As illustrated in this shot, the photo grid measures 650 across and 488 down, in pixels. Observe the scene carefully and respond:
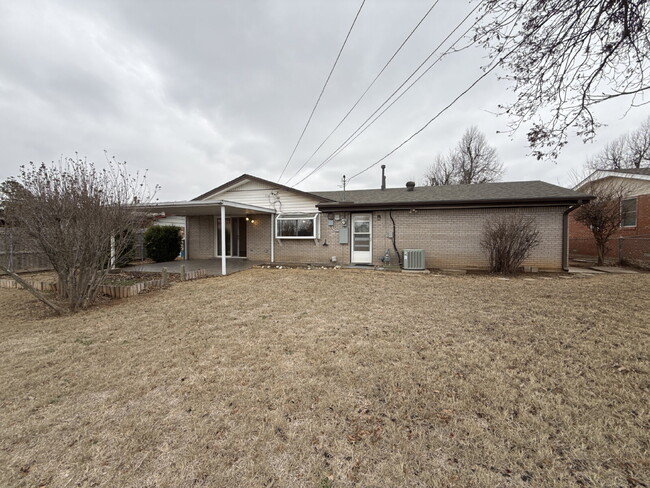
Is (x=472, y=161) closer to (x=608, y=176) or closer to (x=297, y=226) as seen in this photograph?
(x=608, y=176)

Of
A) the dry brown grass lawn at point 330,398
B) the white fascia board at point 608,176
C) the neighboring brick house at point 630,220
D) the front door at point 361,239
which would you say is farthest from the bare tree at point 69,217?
the white fascia board at point 608,176

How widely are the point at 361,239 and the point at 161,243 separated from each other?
31.9ft

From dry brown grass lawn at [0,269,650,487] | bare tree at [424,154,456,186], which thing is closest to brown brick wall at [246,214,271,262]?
dry brown grass lawn at [0,269,650,487]

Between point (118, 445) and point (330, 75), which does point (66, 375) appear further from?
point (330, 75)

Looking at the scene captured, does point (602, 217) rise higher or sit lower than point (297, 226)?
higher

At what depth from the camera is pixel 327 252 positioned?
11672mm

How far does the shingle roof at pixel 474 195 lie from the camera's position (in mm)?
9527

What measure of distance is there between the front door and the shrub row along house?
44 mm

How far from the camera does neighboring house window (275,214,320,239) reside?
→ 11633 mm

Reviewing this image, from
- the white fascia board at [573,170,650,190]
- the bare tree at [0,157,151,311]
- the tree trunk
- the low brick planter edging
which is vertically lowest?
the low brick planter edging

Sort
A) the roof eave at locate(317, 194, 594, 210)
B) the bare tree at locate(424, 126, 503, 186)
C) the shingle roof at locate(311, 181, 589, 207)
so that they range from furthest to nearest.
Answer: the bare tree at locate(424, 126, 503, 186) < the shingle roof at locate(311, 181, 589, 207) < the roof eave at locate(317, 194, 594, 210)

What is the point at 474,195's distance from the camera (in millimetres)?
10664

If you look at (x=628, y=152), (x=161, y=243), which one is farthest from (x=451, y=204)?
(x=628, y=152)

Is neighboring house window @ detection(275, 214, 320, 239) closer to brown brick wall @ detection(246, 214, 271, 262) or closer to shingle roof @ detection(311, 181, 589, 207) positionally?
brown brick wall @ detection(246, 214, 271, 262)
